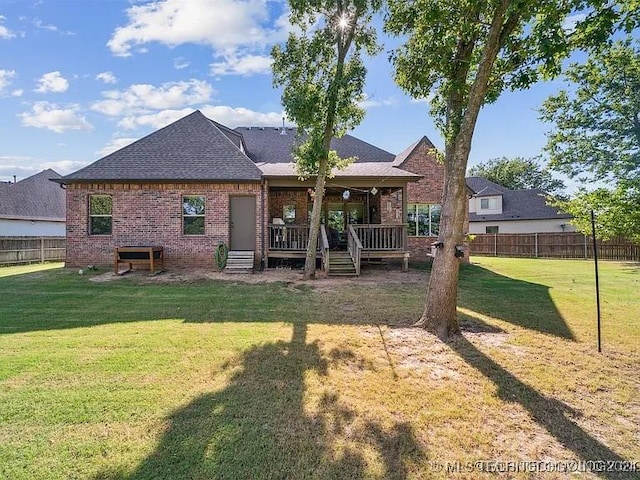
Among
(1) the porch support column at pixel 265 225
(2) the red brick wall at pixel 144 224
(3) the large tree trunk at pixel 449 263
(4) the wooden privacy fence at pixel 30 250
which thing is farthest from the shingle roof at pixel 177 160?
(3) the large tree trunk at pixel 449 263

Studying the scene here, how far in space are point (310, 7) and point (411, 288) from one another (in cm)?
889

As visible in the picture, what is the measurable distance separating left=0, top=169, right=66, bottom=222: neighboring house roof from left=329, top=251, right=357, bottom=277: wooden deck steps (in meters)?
19.2

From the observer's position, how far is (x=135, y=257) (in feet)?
39.3

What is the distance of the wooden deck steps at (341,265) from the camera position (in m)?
12.2

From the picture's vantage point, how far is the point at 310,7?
10438 millimetres

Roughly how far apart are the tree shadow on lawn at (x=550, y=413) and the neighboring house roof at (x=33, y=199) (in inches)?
995

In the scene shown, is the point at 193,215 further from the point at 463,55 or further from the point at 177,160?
the point at 463,55

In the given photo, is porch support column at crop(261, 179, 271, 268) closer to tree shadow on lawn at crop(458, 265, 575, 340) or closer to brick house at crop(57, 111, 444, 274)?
brick house at crop(57, 111, 444, 274)

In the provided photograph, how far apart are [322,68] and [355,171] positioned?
4210 millimetres

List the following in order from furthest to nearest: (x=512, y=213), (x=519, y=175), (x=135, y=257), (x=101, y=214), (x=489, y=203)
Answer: (x=519, y=175) < (x=489, y=203) < (x=512, y=213) < (x=101, y=214) < (x=135, y=257)

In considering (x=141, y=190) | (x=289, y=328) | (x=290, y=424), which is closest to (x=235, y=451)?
(x=290, y=424)

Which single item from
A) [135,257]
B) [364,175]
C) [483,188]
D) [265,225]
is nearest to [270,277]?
[265,225]

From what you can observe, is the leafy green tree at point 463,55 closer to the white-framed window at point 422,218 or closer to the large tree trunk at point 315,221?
the large tree trunk at point 315,221

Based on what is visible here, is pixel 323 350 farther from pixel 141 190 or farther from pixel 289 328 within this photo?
pixel 141 190
